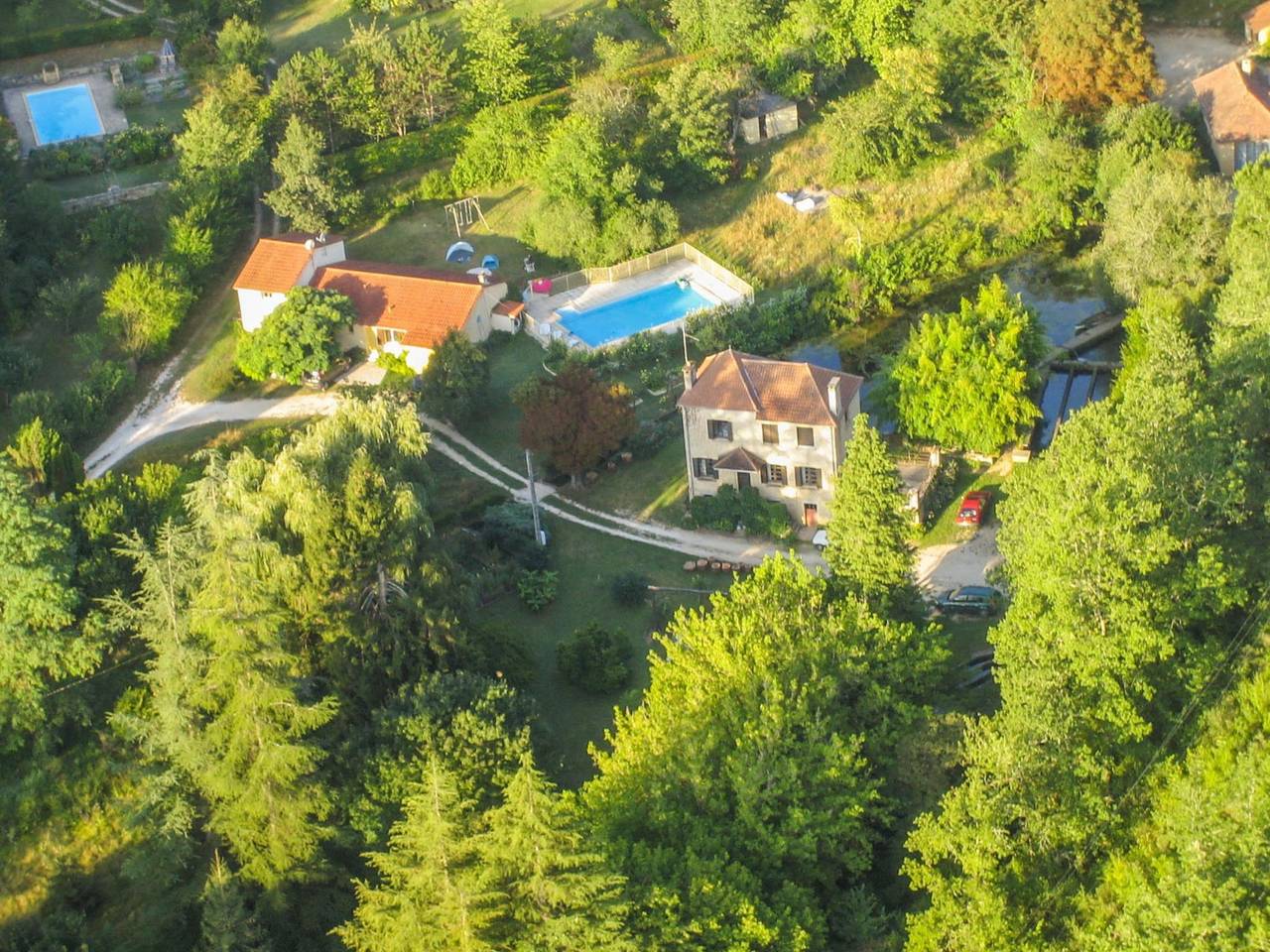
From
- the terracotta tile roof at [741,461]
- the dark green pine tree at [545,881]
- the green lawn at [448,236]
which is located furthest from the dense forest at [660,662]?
the terracotta tile roof at [741,461]

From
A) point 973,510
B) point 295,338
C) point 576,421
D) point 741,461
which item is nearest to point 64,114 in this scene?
point 295,338

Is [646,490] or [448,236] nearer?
[646,490]

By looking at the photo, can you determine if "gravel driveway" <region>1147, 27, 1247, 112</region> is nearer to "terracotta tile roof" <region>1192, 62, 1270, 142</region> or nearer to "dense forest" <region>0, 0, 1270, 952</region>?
"terracotta tile roof" <region>1192, 62, 1270, 142</region>

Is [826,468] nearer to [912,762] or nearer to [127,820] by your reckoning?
[912,762]

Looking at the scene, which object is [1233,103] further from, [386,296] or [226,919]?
[226,919]

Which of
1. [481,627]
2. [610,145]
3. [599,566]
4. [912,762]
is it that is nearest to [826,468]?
[599,566]

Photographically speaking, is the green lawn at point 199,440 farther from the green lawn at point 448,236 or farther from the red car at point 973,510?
the red car at point 973,510

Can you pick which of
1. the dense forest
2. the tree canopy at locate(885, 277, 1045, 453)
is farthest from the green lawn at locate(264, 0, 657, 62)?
the tree canopy at locate(885, 277, 1045, 453)
